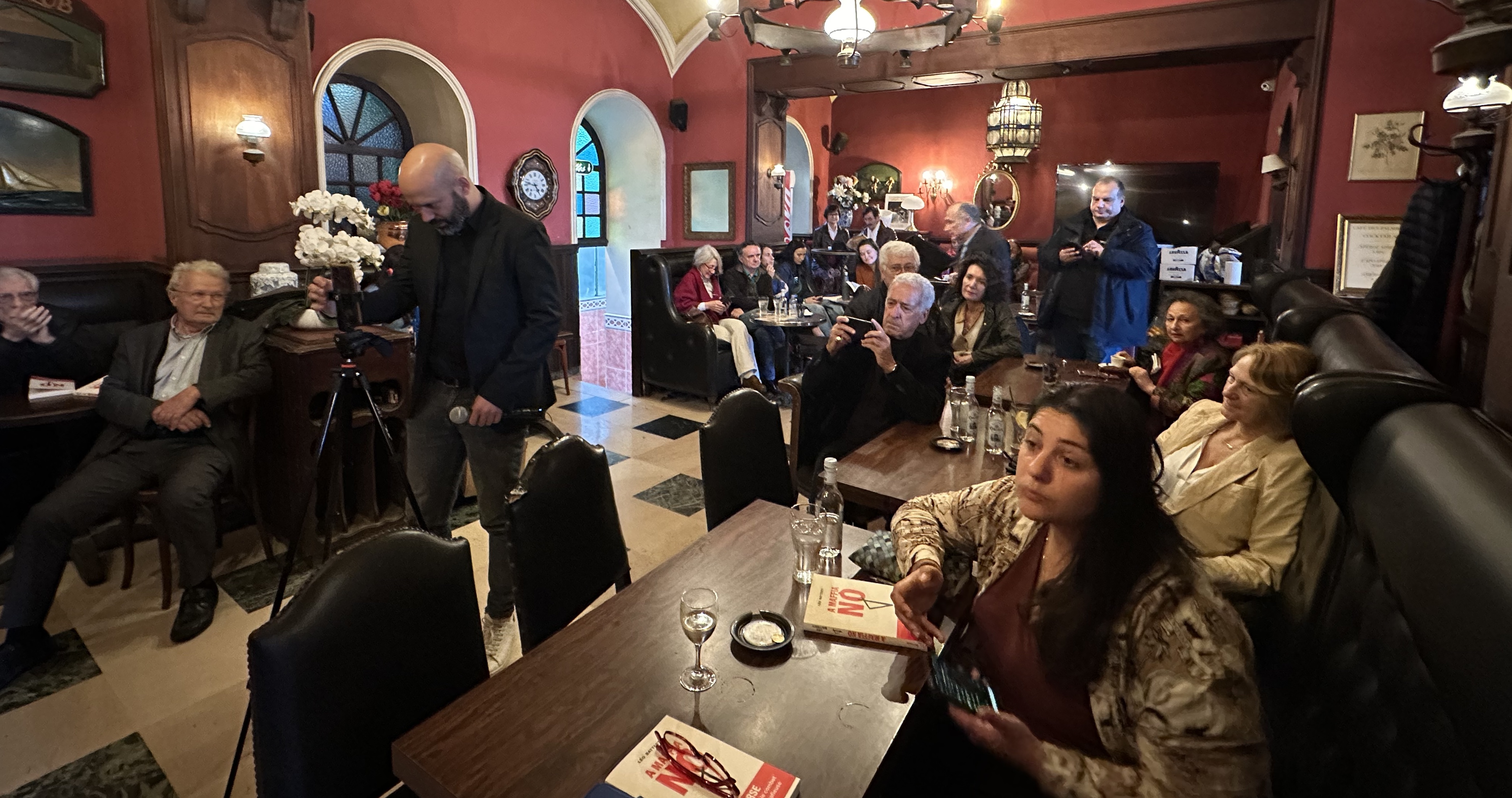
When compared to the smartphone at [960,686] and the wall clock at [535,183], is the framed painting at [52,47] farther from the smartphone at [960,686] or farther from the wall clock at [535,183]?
the smartphone at [960,686]

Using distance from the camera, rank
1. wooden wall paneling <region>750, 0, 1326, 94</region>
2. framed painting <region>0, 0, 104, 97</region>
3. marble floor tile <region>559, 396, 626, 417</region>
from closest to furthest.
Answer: framed painting <region>0, 0, 104, 97</region> → wooden wall paneling <region>750, 0, 1326, 94</region> → marble floor tile <region>559, 396, 626, 417</region>

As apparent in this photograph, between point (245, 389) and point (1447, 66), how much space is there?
3.92 m

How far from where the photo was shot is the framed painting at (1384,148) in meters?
4.53

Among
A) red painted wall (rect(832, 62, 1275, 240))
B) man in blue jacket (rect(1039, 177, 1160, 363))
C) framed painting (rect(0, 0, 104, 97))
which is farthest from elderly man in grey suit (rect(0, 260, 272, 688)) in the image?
red painted wall (rect(832, 62, 1275, 240))

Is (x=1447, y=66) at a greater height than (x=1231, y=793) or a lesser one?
greater

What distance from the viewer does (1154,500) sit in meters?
1.25

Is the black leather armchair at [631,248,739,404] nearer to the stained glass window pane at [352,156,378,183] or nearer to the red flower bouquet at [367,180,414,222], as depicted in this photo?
the red flower bouquet at [367,180,414,222]

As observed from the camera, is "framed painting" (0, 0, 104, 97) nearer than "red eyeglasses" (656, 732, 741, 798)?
No

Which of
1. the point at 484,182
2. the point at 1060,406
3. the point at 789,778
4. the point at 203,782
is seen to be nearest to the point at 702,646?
the point at 789,778

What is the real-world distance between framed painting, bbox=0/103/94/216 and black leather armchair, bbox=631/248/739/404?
3.35 metres

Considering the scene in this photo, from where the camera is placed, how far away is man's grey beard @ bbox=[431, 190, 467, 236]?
2.44m

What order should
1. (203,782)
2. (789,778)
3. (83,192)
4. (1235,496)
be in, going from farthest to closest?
(83,192) < (203,782) < (1235,496) < (789,778)

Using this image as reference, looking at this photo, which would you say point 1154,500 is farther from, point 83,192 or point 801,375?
point 83,192

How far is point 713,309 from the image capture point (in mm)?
6234
